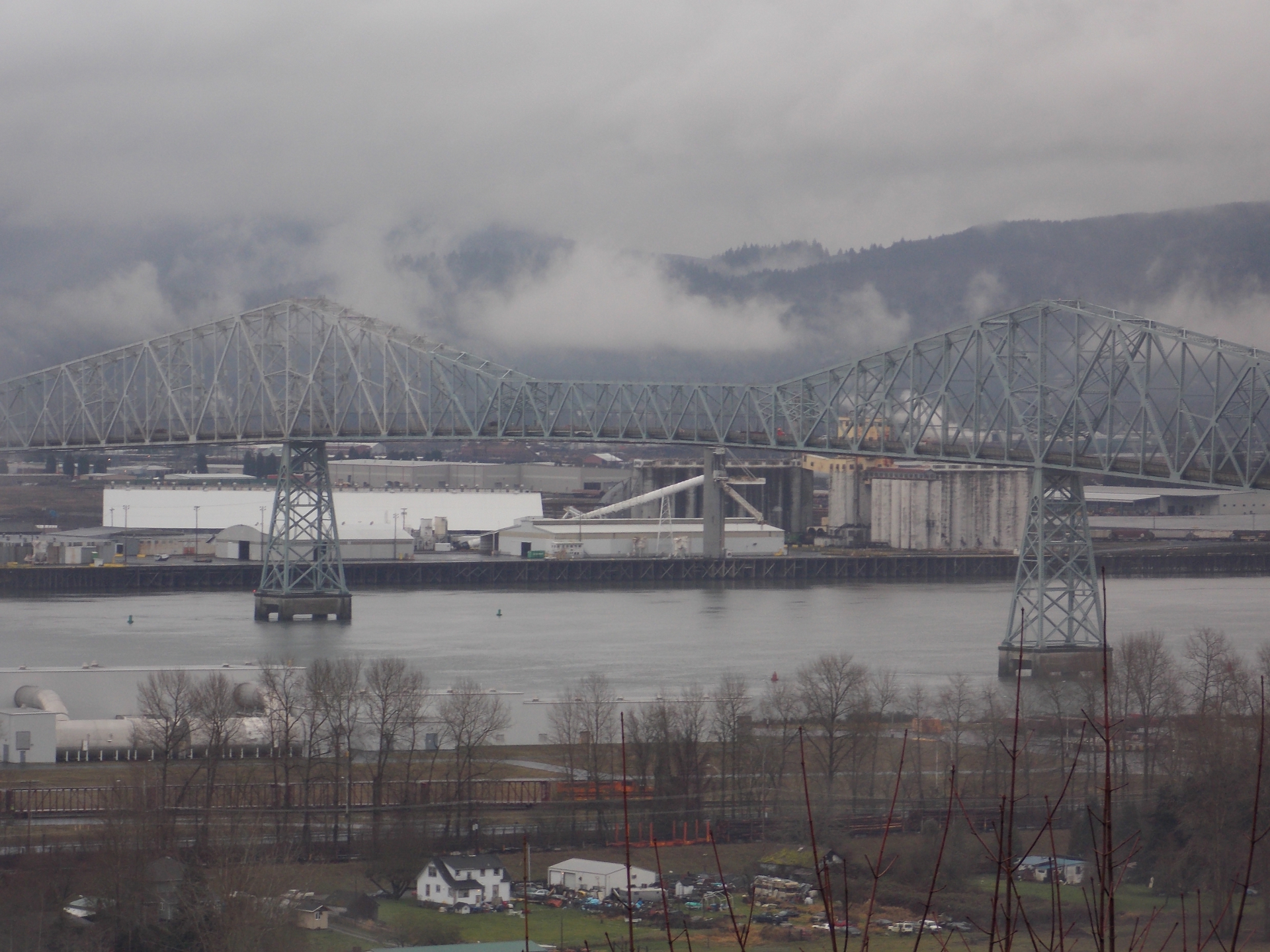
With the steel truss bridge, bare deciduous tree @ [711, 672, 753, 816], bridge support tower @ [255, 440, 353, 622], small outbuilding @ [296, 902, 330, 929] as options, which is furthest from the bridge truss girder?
small outbuilding @ [296, 902, 330, 929]

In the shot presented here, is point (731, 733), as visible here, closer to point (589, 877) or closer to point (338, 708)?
point (338, 708)

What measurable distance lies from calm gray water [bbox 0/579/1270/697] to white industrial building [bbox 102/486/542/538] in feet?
43.6

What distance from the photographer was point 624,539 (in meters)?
49.9

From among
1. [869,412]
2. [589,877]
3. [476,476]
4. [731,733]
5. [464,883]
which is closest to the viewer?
[464,883]

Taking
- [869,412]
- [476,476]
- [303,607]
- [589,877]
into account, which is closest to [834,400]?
[869,412]

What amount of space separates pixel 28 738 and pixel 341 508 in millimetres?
37533

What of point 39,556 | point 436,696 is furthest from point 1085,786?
point 39,556

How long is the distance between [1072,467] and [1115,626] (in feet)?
17.0

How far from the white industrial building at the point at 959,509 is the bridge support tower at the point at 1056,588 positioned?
2710 cm

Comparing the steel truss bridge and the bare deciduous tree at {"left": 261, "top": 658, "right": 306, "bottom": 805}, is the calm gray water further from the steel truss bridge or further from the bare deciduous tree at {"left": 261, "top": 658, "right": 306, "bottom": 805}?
the bare deciduous tree at {"left": 261, "top": 658, "right": 306, "bottom": 805}

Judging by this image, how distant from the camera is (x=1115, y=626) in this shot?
2972 centimetres

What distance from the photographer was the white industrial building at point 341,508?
5388 cm

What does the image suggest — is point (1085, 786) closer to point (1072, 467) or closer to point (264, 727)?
point (264, 727)

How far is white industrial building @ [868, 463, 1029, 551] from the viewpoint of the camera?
177 ft
